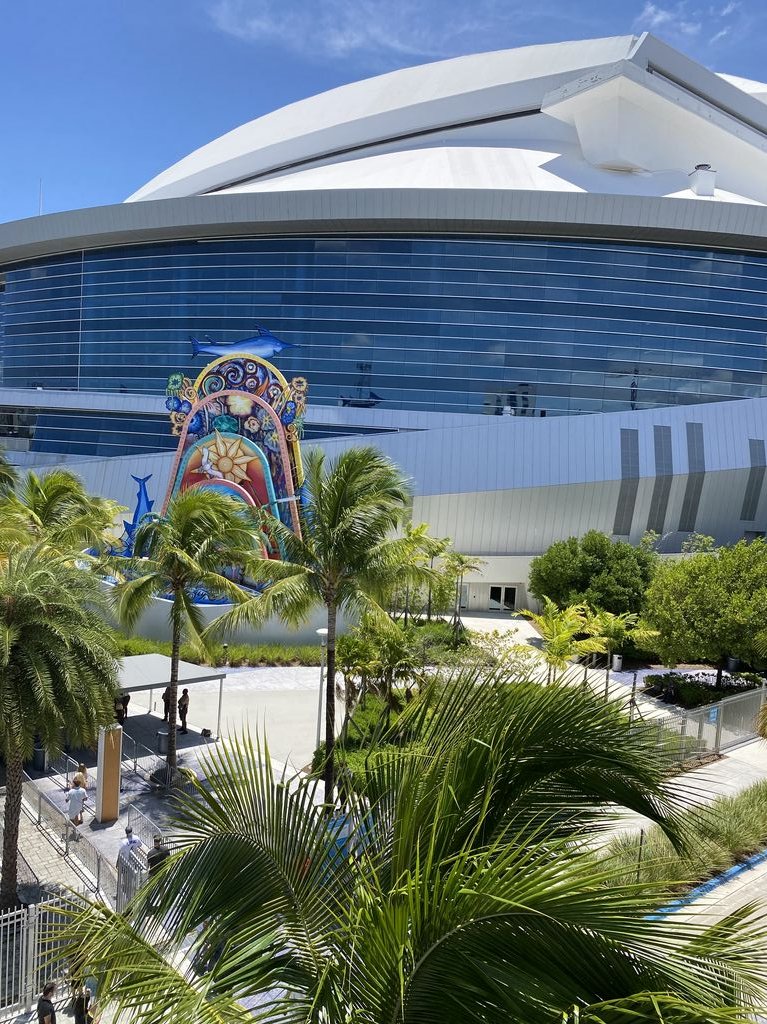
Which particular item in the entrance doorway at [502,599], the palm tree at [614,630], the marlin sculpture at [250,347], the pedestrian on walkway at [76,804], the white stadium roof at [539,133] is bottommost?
the pedestrian on walkway at [76,804]

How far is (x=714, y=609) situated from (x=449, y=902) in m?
20.5

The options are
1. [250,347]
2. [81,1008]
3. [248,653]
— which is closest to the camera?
[81,1008]

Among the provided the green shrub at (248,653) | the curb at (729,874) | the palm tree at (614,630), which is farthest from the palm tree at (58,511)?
the curb at (729,874)

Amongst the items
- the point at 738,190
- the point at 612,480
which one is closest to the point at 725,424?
the point at 612,480

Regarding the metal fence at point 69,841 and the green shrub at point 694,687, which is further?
the green shrub at point 694,687

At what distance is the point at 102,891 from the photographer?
10.8 metres

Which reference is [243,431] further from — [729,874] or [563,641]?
[729,874]

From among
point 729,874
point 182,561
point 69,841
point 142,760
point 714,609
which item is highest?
point 182,561

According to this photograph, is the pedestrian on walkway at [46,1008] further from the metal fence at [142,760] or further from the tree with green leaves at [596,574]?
the tree with green leaves at [596,574]

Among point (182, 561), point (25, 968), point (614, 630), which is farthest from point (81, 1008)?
point (614, 630)

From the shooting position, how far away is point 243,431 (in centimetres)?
2795

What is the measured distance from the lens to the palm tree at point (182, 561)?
52.3 feet

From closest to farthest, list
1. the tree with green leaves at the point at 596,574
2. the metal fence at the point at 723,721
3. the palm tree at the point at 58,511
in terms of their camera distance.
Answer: the metal fence at the point at 723,721 < the palm tree at the point at 58,511 < the tree with green leaves at the point at 596,574

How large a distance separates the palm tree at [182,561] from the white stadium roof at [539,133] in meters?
44.0
